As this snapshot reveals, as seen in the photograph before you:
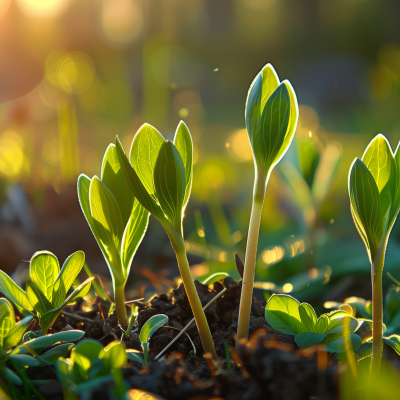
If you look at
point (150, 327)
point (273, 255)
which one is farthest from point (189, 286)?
point (273, 255)

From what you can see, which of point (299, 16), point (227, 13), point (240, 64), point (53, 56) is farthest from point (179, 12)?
point (53, 56)

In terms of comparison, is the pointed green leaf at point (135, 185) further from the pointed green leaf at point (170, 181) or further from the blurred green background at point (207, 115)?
the blurred green background at point (207, 115)

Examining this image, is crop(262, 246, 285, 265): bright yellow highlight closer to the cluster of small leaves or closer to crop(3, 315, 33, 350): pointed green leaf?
the cluster of small leaves

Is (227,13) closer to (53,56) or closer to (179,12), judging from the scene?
(179,12)

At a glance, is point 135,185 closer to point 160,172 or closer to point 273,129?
point 160,172

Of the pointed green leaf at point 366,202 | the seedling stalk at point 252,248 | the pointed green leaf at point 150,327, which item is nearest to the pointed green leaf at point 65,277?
the pointed green leaf at point 150,327

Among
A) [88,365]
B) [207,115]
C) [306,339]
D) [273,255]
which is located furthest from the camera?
[207,115]
